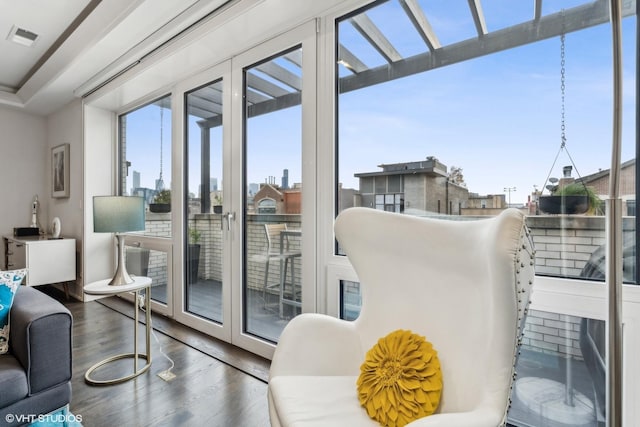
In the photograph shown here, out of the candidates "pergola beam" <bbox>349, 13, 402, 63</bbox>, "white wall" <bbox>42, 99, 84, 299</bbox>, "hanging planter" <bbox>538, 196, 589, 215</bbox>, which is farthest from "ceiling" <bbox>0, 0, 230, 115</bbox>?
"hanging planter" <bbox>538, 196, 589, 215</bbox>

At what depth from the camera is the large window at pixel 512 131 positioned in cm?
132

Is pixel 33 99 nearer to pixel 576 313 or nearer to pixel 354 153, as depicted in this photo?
pixel 354 153

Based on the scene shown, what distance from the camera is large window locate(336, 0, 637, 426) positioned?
1321 mm

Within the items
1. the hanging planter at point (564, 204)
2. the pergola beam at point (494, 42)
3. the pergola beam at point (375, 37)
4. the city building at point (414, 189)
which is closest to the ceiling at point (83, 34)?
the pergola beam at point (375, 37)

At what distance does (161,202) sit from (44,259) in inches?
62.4

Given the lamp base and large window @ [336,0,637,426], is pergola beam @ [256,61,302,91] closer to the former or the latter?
large window @ [336,0,637,426]

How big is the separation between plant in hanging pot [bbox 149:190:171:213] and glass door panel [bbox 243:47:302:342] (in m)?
1.23

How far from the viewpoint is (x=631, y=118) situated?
1239 millimetres

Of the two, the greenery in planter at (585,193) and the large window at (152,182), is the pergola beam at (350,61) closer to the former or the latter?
the greenery in planter at (585,193)

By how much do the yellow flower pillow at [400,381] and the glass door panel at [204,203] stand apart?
1828mm

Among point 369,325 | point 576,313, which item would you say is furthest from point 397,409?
point 576,313

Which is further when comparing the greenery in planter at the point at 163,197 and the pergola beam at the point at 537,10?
the greenery in planter at the point at 163,197

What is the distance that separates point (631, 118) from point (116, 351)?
3237 mm

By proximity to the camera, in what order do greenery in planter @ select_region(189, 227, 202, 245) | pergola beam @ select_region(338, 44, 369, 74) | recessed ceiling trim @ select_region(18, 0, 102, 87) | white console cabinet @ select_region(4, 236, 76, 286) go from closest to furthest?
pergola beam @ select_region(338, 44, 369, 74)
recessed ceiling trim @ select_region(18, 0, 102, 87)
greenery in planter @ select_region(189, 227, 202, 245)
white console cabinet @ select_region(4, 236, 76, 286)
